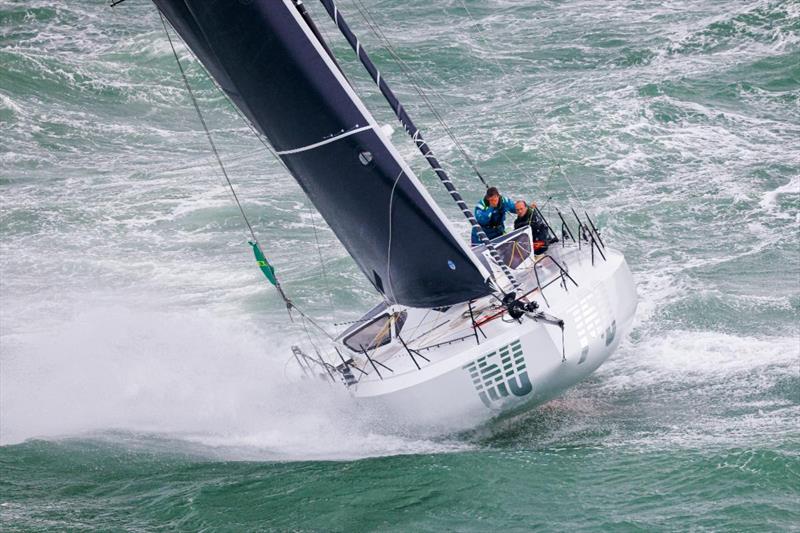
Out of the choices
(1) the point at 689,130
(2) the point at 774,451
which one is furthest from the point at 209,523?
(1) the point at 689,130

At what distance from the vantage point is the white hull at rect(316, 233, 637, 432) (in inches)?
488

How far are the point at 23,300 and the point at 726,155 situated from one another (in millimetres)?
12187

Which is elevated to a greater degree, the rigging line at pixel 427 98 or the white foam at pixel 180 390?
the rigging line at pixel 427 98

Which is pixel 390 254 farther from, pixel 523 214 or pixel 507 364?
pixel 523 214

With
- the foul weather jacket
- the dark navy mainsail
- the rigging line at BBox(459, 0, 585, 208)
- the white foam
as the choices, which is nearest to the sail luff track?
the dark navy mainsail

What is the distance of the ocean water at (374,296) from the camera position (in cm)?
1174

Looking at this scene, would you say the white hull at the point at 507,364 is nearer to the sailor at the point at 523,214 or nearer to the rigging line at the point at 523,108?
the sailor at the point at 523,214

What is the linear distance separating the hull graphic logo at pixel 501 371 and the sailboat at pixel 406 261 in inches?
0.4

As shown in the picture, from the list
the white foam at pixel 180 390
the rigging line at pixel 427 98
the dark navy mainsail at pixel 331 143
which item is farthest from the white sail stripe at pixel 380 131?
the white foam at pixel 180 390

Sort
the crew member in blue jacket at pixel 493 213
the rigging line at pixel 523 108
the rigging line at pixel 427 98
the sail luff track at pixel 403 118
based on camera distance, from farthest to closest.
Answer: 1. the rigging line at pixel 523 108
2. the crew member in blue jacket at pixel 493 213
3. the rigging line at pixel 427 98
4. the sail luff track at pixel 403 118

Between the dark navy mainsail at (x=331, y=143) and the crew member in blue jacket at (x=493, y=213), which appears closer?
the dark navy mainsail at (x=331, y=143)

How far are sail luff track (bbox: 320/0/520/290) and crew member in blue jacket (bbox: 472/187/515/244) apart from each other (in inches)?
35.5

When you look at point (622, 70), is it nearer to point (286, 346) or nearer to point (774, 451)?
point (286, 346)

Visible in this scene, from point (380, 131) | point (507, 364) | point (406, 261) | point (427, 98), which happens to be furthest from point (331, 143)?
point (427, 98)
